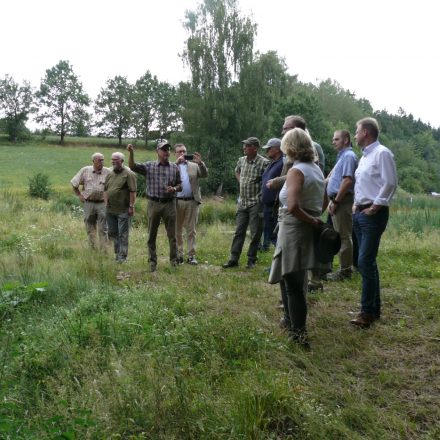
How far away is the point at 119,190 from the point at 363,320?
5.00 meters

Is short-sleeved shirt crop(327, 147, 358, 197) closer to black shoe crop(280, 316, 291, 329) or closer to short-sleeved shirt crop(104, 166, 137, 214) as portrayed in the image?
black shoe crop(280, 316, 291, 329)

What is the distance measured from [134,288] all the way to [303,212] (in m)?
2.62

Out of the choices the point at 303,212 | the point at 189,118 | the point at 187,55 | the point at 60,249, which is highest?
A: the point at 187,55

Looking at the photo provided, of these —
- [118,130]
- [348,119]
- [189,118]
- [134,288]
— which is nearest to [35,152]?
[118,130]

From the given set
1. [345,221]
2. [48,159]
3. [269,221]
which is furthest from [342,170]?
[48,159]

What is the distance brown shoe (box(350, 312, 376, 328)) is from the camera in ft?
14.5

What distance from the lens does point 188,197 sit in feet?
27.3

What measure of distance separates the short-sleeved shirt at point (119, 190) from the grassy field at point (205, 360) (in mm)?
1703

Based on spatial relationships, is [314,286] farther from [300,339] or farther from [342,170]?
[300,339]

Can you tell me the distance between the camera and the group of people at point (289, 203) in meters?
3.86

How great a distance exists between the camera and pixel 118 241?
8.04 metres

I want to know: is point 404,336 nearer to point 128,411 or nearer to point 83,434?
point 128,411

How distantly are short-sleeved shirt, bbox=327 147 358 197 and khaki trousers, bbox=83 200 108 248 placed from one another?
4.52 metres

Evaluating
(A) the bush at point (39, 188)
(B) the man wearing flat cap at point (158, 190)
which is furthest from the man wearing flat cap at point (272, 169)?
(A) the bush at point (39, 188)
